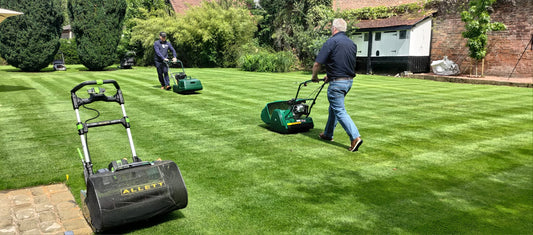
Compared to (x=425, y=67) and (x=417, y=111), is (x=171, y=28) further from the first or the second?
(x=417, y=111)

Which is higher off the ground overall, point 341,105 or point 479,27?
point 479,27

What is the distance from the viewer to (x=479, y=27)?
20.5 meters

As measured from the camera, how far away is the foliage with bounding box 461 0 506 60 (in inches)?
Result: 796

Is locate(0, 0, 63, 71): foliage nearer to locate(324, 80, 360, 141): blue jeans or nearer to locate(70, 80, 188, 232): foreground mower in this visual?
locate(324, 80, 360, 141): blue jeans

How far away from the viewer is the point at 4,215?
3.85 meters

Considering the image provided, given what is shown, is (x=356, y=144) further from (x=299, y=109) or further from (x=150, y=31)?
(x=150, y=31)

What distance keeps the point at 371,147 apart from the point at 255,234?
3.49 metres

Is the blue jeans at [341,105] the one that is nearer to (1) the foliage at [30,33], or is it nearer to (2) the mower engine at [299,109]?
(2) the mower engine at [299,109]

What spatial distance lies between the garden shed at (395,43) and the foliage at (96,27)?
1440 centimetres

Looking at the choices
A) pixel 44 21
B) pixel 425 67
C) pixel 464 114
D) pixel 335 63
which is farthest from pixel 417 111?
pixel 44 21

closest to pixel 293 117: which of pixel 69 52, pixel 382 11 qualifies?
pixel 382 11

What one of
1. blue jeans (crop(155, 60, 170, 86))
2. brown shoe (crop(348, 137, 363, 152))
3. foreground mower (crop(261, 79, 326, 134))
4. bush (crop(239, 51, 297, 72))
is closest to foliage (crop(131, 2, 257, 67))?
bush (crop(239, 51, 297, 72))

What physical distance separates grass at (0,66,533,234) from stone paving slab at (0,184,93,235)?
234 millimetres

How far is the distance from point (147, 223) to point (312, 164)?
252 cm
